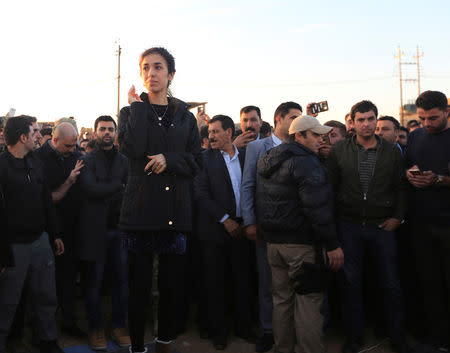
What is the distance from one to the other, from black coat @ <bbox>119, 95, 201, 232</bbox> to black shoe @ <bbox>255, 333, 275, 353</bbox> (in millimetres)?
1820

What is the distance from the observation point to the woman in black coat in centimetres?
250

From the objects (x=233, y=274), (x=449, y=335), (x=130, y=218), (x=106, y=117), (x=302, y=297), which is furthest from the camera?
(x=106, y=117)

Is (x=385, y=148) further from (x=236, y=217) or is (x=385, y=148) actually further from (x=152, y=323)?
(x=152, y=323)

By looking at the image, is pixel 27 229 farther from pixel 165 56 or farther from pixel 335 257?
pixel 335 257

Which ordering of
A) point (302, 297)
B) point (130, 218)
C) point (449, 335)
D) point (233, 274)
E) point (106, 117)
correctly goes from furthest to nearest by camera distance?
point (106, 117), point (233, 274), point (449, 335), point (302, 297), point (130, 218)

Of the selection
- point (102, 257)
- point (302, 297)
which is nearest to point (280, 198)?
point (302, 297)

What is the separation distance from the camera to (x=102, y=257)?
401 centimetres

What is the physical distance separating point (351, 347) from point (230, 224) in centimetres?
161

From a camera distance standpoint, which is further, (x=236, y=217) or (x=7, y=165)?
(x=236, y=217)

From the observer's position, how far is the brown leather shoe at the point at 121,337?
395 centimetres

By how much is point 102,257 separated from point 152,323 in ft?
3.25

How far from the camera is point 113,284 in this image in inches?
165

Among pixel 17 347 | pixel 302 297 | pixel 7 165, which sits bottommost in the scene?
pixel 17 347

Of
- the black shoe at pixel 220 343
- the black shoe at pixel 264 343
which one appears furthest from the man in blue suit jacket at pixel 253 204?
the black shoe at pixel 220 343
